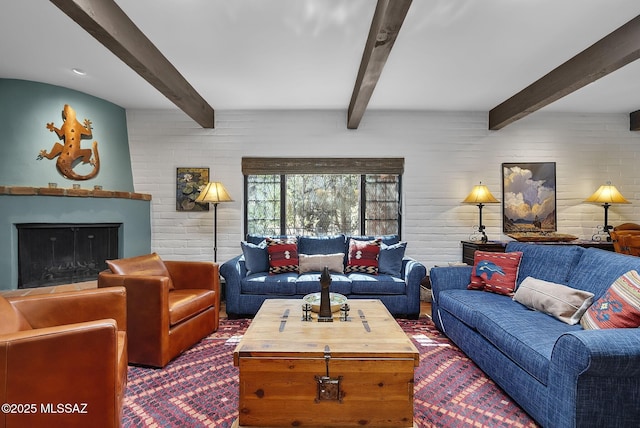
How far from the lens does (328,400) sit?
5.25 feet

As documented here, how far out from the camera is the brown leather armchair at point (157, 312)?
88.7 inches

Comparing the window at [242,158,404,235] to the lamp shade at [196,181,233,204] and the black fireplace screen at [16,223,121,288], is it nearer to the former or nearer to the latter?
the lamp shade at [196,181,233,204]

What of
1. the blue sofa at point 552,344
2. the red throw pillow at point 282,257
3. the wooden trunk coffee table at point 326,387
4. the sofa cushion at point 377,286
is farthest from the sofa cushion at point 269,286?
the wooden trunk coffee table at point 326,387

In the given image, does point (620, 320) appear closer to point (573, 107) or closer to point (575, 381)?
point (575, 381)

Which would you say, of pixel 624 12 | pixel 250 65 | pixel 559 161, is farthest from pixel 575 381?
pixel 559 161

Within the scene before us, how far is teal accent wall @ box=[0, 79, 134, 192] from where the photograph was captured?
325cm

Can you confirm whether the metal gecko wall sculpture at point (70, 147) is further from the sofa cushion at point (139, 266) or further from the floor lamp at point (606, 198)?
the floor lamp at point (606, 198)

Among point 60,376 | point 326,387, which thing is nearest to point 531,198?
point 326,387

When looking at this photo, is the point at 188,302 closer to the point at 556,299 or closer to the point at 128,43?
the point at 128,43

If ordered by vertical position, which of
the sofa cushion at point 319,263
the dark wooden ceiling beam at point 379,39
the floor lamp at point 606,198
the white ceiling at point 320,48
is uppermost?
the white ceiling at point 320,48

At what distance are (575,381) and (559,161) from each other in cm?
383

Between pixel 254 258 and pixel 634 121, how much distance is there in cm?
505

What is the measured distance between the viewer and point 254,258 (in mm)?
3604

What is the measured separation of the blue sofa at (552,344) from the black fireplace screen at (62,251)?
3.69 meters
